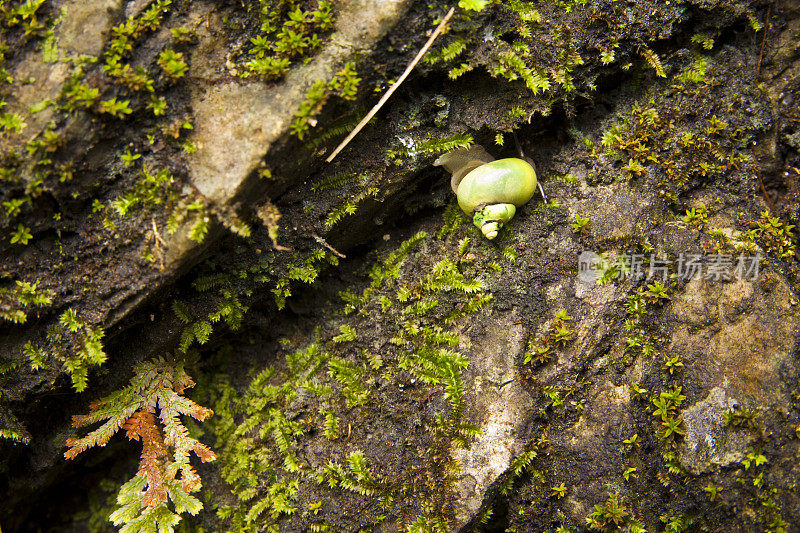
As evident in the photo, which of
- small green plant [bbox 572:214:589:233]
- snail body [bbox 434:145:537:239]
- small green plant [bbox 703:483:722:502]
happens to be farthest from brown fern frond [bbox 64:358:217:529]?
small green plant [bbox 703:483:722:502]

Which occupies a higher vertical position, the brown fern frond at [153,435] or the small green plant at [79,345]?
the small green plant at [79,345]

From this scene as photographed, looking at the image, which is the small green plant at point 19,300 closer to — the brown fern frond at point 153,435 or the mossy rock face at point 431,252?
the mossy rock face at point 431,252

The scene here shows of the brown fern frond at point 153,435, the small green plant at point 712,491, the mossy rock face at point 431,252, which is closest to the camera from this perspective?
the mossy rock face at point 431,252

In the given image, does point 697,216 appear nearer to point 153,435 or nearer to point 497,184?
point 497,184

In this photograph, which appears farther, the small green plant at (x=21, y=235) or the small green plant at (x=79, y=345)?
the small green plant at (x=79, y=345)

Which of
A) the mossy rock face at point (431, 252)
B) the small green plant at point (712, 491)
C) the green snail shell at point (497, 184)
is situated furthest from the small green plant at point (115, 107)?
the small green plant at point (712, 491)

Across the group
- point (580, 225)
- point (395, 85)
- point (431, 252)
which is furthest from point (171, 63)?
point (580, 225)
